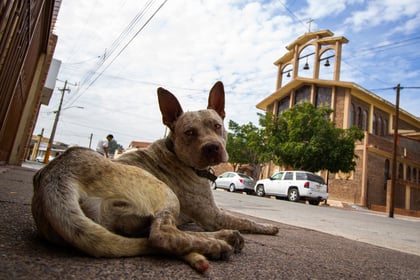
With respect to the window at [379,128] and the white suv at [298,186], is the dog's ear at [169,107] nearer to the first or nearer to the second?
the white suv at [298,186]

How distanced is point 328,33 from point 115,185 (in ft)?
120

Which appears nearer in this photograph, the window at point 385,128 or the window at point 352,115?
the window at point 352,115

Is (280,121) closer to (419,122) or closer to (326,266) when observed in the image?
(326,266)

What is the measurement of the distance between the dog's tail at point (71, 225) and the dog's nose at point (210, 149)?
1.27 m

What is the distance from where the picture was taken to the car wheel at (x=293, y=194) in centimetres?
1845

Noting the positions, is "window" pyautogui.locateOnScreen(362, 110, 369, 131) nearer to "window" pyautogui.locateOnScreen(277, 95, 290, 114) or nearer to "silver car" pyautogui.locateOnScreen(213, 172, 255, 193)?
"window" pyautogui.locateOnScreen(277, 95, 290, 114)

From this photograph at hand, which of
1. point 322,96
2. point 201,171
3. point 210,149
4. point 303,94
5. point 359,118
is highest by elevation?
point 303,94

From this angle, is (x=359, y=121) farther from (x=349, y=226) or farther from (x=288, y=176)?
(x=349, y=226)

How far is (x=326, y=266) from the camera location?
2.13 metres

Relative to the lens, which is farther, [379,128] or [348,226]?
[379,128]

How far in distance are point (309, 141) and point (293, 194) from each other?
573cm

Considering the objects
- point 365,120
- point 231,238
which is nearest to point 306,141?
point 365,120

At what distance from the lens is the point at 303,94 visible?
114 feet

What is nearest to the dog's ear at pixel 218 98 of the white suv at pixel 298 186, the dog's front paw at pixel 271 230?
the dog's front paw at pixel 271 230
